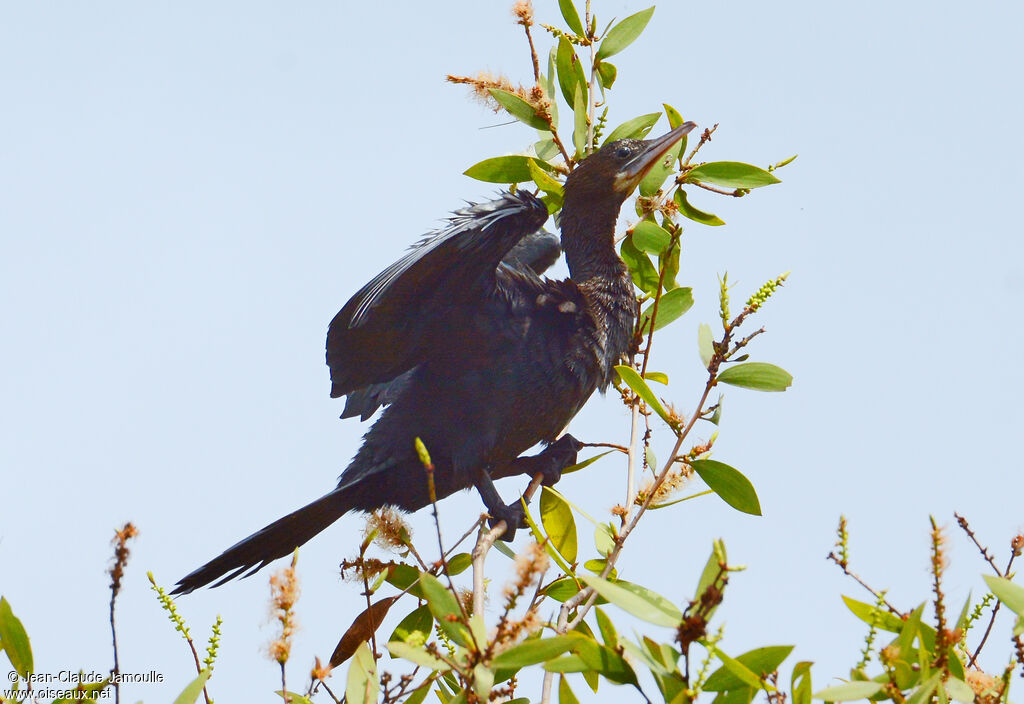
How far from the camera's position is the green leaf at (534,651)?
162 cm

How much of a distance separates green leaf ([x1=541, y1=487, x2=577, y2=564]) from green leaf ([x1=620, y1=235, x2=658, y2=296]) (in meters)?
1.09

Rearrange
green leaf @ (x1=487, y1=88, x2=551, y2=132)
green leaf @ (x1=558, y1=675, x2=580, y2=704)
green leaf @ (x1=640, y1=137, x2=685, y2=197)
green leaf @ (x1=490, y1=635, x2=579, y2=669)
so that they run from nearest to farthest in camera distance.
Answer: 1. green leaf @ (x1=490, y1=635, x2=579, y2=669)
2. green leaf @ (x1=558, y1=675, x2=580, y2=704)
3. green leaf @ (x1=487, y1=88, x2=551, y2=132)
4. green leaf @ (x1=640, y1=137, x2=685, y2=197)

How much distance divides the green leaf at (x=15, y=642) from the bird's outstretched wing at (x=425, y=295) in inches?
45.8

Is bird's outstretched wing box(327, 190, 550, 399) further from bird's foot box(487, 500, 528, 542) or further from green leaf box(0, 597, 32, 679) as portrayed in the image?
green leaf box(0, 597, 32, 679)

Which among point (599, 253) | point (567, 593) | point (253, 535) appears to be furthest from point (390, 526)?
point (599, 253)

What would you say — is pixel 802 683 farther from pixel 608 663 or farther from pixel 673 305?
pixel 673 305

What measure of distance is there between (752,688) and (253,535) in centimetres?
195

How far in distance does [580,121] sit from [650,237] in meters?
0.42

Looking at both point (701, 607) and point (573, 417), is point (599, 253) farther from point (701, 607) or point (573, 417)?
point (701, 607)

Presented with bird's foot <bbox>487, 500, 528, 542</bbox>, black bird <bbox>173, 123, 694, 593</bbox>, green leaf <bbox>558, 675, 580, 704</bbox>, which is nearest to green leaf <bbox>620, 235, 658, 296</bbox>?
black bird <bbox>173, 123, 694, 593</bbox>

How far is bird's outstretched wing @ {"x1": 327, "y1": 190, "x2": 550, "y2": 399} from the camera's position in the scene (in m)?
2.98

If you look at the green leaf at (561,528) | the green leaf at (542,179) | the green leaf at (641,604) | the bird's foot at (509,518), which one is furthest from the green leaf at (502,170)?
the green leaf at (641,604)

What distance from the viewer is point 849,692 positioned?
69.3 inches

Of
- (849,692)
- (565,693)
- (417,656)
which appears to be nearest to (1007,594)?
(849,692)
